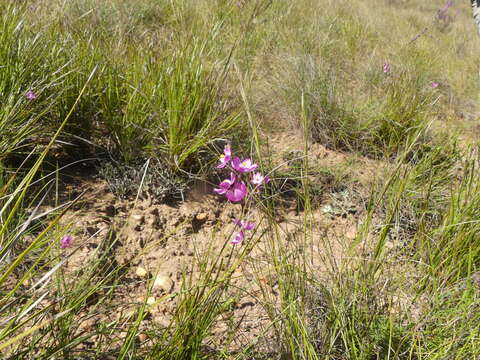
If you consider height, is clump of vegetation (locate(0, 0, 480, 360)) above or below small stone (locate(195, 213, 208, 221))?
above

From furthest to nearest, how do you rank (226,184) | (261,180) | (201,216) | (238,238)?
(201,216), (226,184), (238,238), (261,180)

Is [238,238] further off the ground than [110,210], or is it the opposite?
[238,238]

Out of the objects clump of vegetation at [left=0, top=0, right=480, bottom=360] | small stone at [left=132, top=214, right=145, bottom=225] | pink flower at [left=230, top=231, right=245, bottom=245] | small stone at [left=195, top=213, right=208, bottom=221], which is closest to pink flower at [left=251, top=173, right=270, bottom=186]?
clump of vegetation at [left=0, top=0, right=480, bottom=360]

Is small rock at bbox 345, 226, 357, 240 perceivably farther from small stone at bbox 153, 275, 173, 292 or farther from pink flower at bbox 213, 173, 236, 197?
small stone at bbox 153, 275, 173, 292

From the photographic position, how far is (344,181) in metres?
2.18

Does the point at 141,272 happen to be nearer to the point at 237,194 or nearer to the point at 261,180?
the point at 237,194

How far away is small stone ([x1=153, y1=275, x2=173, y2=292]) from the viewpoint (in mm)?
1578

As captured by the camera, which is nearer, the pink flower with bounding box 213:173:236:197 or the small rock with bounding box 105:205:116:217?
the pink flower with bounding box 213:173:236:197

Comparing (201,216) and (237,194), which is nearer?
(237,194)

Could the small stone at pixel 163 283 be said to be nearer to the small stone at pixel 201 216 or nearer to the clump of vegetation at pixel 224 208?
the clump of vegetation at pixel 224 208

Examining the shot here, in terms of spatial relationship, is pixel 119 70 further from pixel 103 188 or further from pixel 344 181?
pixel 344 181

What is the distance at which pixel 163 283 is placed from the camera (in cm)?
160

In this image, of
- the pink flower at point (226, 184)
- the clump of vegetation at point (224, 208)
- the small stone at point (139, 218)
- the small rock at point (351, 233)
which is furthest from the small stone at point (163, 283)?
the small rock at point (351, 233)

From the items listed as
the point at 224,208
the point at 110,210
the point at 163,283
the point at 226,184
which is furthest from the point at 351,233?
the point at 110,210
